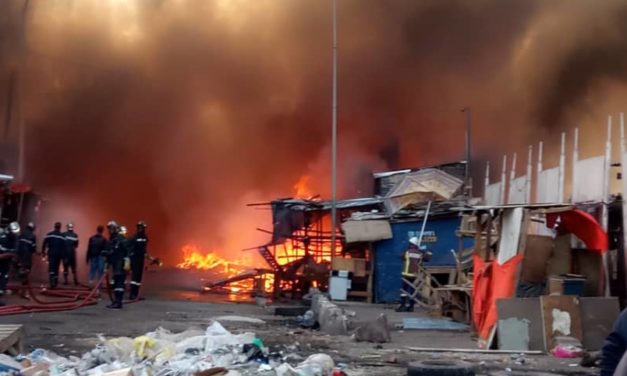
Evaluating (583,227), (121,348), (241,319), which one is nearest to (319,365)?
(121,348)

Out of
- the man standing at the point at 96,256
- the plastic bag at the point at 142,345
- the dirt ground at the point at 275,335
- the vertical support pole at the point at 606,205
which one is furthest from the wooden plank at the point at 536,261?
the man standing at the point at 96,256

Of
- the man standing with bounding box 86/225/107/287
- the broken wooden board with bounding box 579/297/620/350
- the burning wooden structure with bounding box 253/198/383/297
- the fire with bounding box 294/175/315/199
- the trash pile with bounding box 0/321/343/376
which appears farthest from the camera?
the fire with bounding box 294/175/315/199

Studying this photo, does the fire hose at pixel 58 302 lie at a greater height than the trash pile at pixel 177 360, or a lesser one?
lesser

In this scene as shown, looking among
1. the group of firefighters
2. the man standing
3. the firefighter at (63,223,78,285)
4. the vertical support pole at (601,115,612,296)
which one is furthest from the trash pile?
the firefighter at (63,223,78,285)

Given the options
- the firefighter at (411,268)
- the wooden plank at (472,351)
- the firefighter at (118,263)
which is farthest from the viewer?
the firefighter at (411,268)

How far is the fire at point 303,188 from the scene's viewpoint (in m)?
21.0

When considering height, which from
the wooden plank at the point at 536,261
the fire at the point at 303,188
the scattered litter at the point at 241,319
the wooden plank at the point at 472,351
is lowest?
the scattered litter at the point at 241,319

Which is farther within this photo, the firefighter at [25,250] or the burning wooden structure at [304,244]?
the burning wooden structure at [304,244]

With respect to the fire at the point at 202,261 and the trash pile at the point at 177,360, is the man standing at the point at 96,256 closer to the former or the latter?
the fire at the point at 202,261

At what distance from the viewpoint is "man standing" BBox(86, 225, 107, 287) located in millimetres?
14844

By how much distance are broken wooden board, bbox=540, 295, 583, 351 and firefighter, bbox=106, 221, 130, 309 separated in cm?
664

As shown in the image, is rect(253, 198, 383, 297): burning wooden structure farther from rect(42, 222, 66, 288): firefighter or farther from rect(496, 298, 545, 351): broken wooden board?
rect(496, 298, 545, 351): broken wooden board

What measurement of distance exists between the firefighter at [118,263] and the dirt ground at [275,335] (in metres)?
0.24

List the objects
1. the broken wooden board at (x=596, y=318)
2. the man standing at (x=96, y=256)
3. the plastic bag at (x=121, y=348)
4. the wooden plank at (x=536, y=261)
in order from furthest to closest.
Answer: the man standing at (x=96, y=256), the wooden plank at (x=536, y=261), the broken wooden board at (x=596, y=318), the plastic bag at (x=121, y=348)
